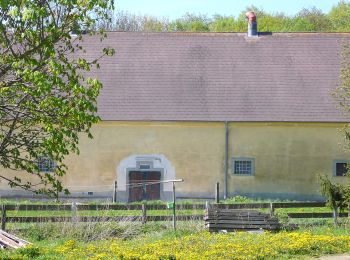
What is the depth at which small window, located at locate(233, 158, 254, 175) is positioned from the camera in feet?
100

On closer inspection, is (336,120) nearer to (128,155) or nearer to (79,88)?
(128,155)

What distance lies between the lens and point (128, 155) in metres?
30.6

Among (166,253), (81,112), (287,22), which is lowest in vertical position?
(166,253)

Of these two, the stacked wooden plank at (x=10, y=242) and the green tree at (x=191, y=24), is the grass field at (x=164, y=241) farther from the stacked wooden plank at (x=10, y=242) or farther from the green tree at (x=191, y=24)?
the green tree at (x=191, y=24)

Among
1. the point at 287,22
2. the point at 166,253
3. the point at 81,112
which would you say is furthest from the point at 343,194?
the point at 287,22

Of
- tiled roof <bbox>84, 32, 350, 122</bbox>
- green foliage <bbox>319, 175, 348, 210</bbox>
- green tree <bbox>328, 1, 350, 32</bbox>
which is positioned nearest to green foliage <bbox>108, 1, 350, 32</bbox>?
green tree <bbox>328, 1, 350, 32</bbox>

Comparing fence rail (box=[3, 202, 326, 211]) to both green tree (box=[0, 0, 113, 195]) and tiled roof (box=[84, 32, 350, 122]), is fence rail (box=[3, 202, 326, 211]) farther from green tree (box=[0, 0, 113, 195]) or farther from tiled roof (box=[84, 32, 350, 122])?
green tree (box=[0, 0, 113, 195])

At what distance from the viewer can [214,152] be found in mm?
30547

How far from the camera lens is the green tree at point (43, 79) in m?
10.5

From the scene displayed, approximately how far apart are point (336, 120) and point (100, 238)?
14553 millimetres

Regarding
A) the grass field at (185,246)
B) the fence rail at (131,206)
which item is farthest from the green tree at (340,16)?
the grass field at (185,246)

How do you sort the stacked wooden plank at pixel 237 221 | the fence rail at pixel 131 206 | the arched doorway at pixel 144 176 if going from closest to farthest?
1. the stacked wooden plank at pixel 237 221
2. the fence rail at pixel 131 206
3. the arched doorway at pixel 144 176

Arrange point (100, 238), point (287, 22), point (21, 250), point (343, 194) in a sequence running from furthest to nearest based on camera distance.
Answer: point (287, 22) → point (343, 194) → point (100, 238) → point (21, 250)

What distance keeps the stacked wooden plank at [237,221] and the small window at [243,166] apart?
990 centimetres
